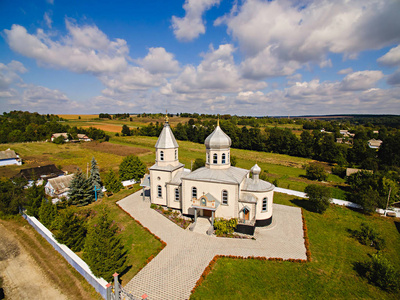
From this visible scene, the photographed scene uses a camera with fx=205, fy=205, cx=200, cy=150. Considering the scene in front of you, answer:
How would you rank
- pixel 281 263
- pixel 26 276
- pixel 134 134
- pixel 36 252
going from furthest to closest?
pixel 134 134, pixel 36 252, pixel 281 263, pixel 26 276

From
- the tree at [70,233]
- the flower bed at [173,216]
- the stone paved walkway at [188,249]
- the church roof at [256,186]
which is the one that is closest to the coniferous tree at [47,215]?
the tree at [70,233]

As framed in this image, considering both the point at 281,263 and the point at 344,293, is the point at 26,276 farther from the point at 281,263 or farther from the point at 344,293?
the point at 344,293

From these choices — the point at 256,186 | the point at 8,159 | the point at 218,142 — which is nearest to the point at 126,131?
the point at 8,159

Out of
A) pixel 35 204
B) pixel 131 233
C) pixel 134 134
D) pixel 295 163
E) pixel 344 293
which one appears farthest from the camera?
pixel 134 134

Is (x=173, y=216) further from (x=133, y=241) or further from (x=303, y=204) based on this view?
(x=303, y=204)

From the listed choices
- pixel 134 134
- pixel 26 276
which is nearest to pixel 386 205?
pixel 26 276

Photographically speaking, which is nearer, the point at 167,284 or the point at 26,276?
the point at 167,284

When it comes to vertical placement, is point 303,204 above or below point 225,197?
below
